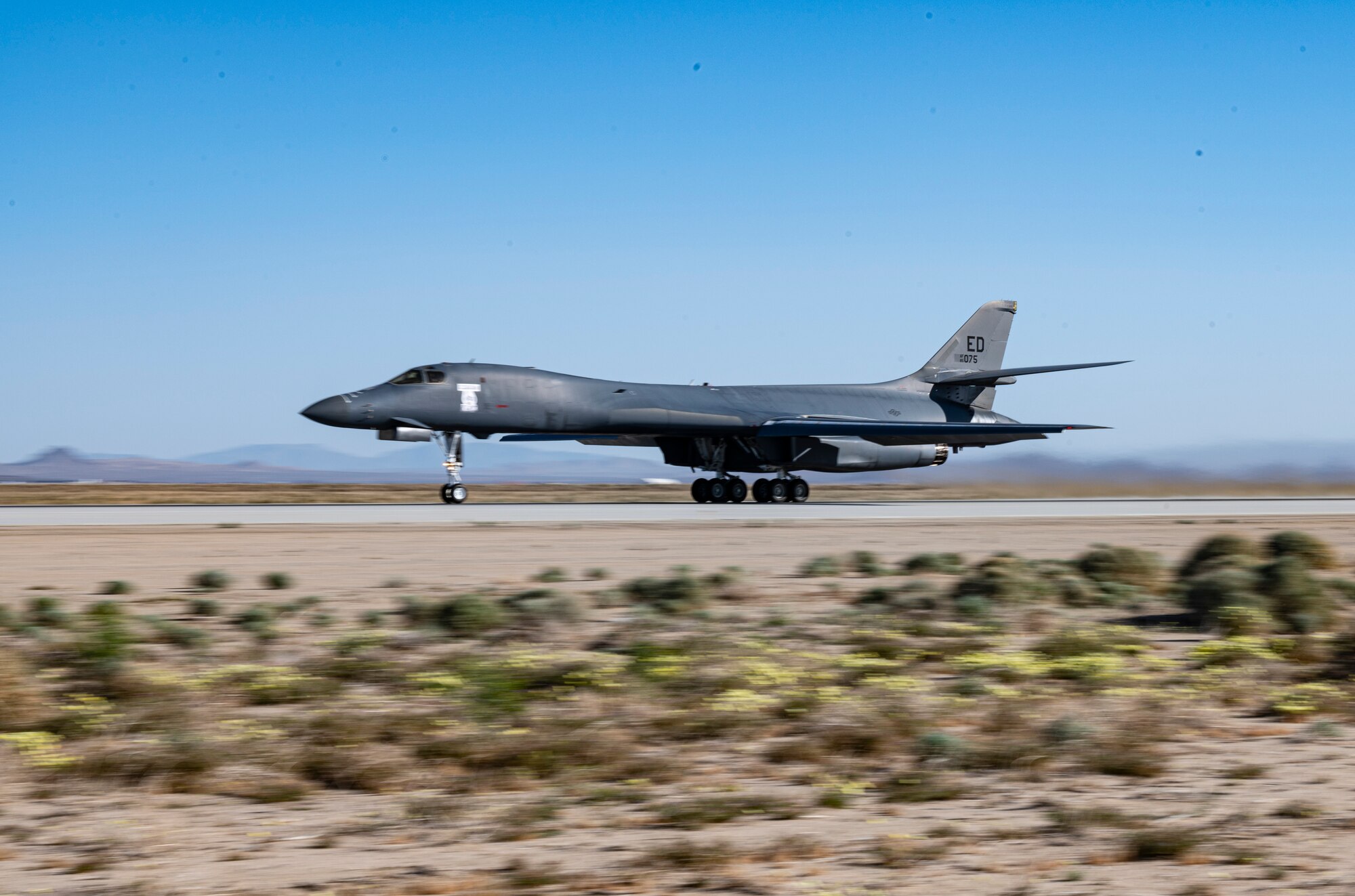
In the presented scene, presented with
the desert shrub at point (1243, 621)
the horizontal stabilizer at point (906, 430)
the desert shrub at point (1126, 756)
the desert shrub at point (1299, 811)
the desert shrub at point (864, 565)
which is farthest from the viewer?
the horizontal stabilizer at point (906, 430)

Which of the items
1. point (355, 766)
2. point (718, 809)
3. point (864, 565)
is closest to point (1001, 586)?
point (864, 565)

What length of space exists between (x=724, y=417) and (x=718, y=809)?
1239 inches

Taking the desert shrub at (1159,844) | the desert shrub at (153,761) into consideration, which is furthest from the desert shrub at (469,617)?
the desert shrub at (1159,844)

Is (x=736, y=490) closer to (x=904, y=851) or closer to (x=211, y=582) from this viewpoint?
(x=211, y=582)

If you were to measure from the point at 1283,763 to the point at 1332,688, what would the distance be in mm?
2421

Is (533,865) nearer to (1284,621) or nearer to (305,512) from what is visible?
(1284,621)

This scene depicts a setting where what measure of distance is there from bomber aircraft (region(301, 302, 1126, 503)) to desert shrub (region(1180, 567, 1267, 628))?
23205 mm

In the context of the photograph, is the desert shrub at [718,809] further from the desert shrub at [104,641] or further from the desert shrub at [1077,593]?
the desert shrub at [1077,593]

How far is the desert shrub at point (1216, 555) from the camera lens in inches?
565

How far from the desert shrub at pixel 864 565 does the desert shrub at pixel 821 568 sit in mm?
194

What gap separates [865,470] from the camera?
124ft

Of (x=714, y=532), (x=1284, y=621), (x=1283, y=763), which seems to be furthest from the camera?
(x=714, y=532)

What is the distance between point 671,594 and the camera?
12070 mm

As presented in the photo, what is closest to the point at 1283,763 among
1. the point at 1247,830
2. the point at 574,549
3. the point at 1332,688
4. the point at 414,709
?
the point at 1247,830
